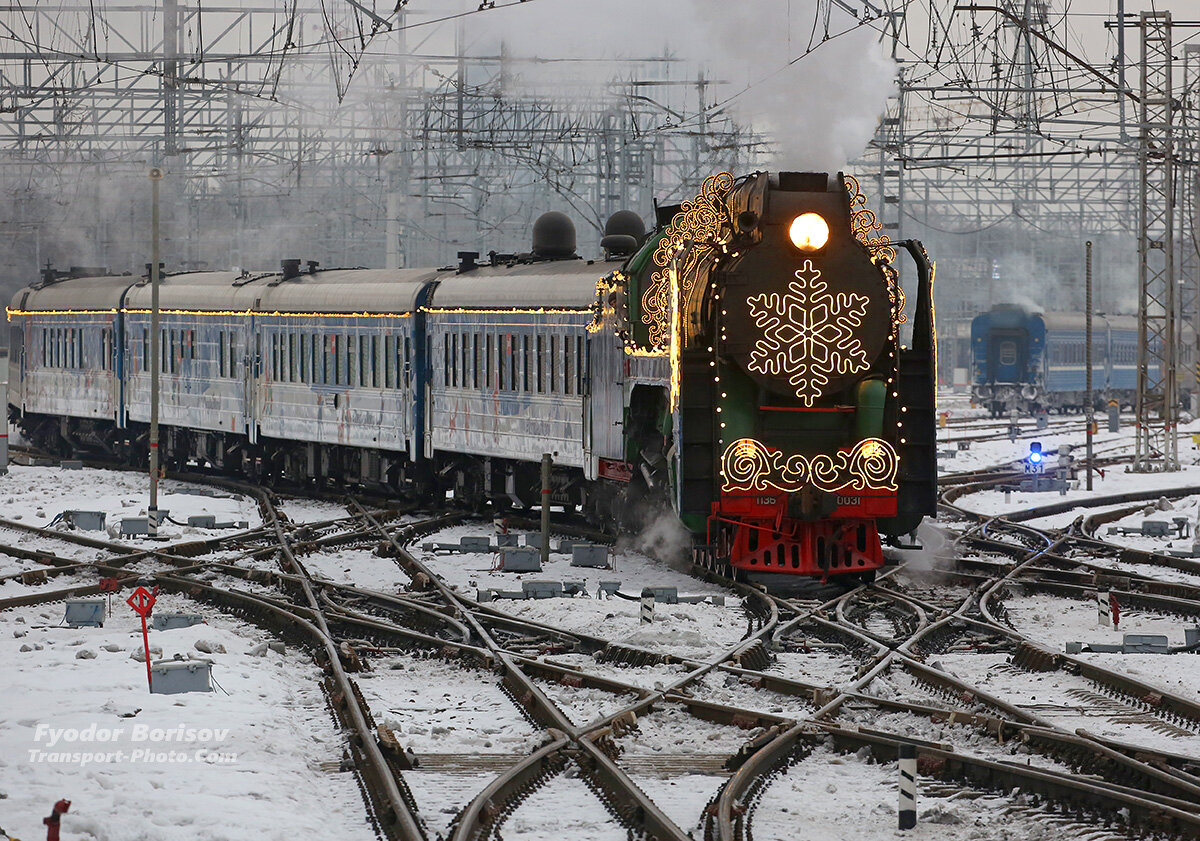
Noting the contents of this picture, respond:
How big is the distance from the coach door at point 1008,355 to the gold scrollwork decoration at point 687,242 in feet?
141

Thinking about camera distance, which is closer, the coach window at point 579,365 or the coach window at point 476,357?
the coach window at point 579,365

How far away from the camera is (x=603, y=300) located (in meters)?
19.0

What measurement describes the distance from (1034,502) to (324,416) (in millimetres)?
11131

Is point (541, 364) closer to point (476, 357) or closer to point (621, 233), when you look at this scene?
point (476, 357)

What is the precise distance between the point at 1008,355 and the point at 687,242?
44.0m

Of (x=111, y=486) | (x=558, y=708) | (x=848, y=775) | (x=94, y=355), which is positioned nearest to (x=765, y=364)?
(x=558, y=708)

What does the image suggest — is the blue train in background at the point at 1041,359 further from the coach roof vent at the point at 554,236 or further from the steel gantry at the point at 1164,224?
the coach roof vent at the point at 554,236

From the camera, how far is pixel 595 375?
19344 mm

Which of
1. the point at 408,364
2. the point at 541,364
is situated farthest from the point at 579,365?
the point at 408,364

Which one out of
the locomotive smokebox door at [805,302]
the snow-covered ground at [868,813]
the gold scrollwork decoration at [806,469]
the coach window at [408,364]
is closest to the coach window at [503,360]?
the coach window at [408,364]

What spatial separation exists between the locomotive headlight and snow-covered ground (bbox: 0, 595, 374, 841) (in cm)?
529

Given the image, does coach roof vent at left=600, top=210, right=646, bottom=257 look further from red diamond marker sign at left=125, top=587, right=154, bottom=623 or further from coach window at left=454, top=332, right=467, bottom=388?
red diamond marker sign at left=125, top=587, right=154, bottom=623

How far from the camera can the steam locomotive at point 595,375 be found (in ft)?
48.1

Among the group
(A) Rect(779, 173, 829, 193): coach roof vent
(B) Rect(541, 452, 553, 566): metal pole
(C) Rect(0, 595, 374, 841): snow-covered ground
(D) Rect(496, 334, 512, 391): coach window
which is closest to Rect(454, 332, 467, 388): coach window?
(D) Rect(496, 334, 512, 391): coach window
